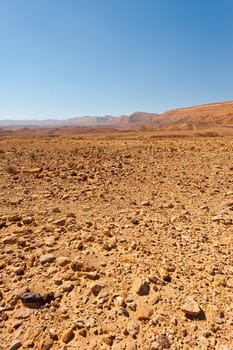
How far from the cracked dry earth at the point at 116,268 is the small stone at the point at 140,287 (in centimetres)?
1

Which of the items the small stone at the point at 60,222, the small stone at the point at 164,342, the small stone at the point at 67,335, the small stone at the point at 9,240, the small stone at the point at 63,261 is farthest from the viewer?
the small stone at the point at 60,222

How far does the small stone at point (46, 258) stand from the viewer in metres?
3.64

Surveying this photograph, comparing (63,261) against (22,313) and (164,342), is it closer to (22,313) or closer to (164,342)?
(22,313)

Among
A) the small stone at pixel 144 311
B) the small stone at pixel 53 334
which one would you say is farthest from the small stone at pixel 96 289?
the small stone at pixel 53 334

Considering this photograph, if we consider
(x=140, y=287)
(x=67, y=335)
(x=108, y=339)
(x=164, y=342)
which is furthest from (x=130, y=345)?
(x=140, y=287)

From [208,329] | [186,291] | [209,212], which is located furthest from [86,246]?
[209,212]

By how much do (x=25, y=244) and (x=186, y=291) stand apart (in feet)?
8.17

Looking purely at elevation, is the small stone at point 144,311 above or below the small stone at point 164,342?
above

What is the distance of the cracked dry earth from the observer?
249cm

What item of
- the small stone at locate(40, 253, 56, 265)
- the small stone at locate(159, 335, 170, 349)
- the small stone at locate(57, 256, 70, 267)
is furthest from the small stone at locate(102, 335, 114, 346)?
the small stone at locate(40, 253, 56, 265)

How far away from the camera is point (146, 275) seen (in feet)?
10.6

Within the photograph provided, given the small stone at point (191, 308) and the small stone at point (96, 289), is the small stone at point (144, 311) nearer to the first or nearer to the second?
the small stone at point (191, 308)

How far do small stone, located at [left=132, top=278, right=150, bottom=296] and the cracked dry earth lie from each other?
12mm

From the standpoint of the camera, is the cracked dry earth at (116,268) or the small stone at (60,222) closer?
the cracked dry earth at (116,268)
